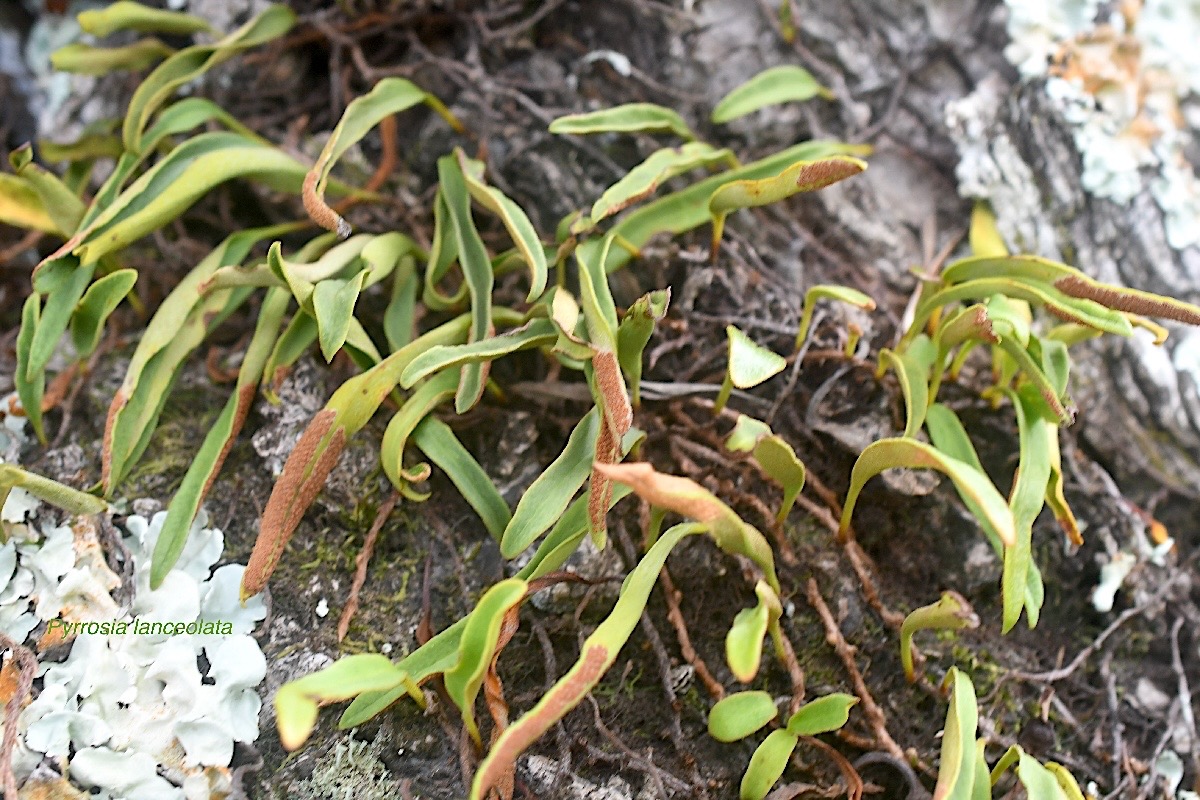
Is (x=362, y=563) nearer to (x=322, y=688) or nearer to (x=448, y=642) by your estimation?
(x=448, y=642)

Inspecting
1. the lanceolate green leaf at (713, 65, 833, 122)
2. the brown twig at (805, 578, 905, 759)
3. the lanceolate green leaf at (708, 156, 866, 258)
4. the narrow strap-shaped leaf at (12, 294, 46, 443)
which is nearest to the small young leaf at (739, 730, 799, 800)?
the brown twig at (805, 578, 905, 759)

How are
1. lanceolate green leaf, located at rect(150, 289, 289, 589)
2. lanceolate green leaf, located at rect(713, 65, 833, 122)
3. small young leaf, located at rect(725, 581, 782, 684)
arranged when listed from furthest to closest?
lanceolate green leaf, located at rect(713, 65, 833, 122), lanceolate green leaf, located at rect(150, 289, 289, 589), small young leaf, located at rect(725, 581, 782, 684)

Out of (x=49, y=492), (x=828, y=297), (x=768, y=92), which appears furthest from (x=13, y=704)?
(x=768, y=92)

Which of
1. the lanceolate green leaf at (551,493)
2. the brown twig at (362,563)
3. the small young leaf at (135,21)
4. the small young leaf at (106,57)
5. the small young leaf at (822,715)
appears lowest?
the small young leaf at (822,715)

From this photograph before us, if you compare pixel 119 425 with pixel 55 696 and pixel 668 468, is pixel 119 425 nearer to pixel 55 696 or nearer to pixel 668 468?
pixel 55 696

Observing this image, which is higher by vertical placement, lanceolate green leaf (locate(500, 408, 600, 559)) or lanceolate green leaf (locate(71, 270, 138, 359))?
lanceolate green leaf (locate(71, 270, 138, 359))

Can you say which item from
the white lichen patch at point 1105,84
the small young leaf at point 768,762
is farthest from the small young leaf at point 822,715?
the white lichen patch at point 1105,84

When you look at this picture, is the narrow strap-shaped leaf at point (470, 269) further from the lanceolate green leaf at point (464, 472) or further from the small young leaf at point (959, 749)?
the small young leaf at point (959, 749)

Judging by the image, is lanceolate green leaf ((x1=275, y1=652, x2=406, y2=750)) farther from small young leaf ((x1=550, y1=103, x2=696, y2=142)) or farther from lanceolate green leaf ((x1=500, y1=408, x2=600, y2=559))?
small young leaf ((x1=550, y1=103, x2=696, y2=142))

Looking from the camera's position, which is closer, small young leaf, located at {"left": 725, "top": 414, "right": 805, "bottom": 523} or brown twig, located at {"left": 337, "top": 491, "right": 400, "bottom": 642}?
small young leaf, located at {"left": 725, "top": 414, "right": 805, "bottom": 523}
